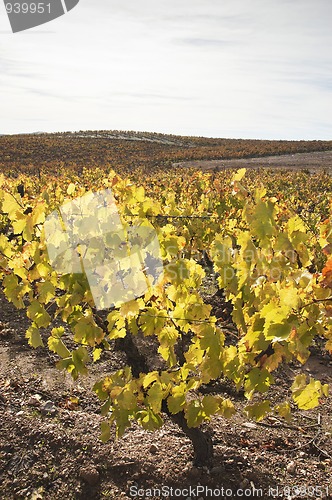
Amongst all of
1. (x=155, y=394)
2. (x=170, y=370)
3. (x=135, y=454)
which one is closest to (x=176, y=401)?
(x=155, y=394)

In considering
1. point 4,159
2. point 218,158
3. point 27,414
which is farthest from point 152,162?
point 27,414

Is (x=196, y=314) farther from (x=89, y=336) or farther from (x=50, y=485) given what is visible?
(x=50, y=485)

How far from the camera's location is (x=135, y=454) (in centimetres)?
307

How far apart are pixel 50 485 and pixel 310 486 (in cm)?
182

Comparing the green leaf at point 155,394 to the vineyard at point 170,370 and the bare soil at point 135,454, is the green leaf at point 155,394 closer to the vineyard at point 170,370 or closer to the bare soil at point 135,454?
the vineyard at point 170,370

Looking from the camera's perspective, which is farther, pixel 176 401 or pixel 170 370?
pixel 170 370

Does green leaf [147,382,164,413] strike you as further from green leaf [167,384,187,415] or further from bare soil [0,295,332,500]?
bare soil [0,295,332,500]

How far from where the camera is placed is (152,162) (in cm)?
3766

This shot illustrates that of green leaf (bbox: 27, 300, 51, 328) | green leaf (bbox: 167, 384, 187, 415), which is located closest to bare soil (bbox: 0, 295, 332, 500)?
green leaf (bbox: 167, 384, 187, 415)

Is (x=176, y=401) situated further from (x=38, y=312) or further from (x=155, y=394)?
(x=38, y=312)

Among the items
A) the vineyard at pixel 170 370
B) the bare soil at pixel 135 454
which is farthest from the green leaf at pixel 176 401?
the bare soil at pixel 135 454

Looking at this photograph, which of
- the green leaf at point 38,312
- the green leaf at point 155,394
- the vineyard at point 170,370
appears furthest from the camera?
the green leaf at point 38,312

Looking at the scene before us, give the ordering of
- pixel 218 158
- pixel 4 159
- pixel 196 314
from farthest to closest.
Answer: pixel 218 158, pixel 4 159, pixel 196 314

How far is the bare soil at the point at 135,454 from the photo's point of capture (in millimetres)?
2840
